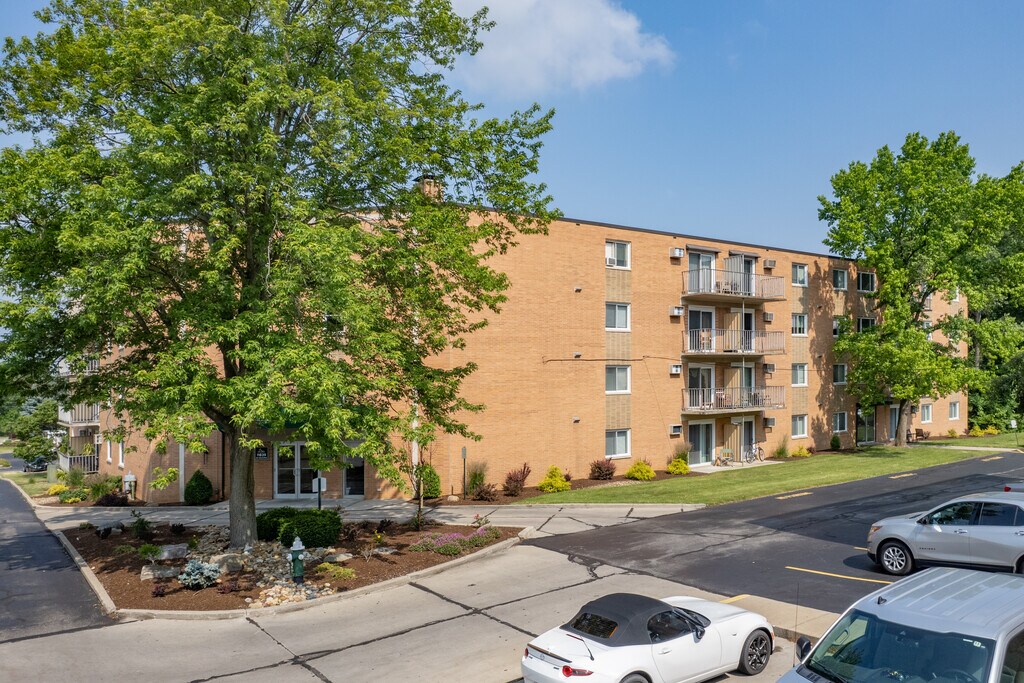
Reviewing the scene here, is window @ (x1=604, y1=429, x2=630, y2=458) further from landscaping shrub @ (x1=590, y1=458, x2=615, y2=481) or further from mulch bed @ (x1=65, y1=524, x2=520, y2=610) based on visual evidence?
mulch bed @ (x1=65, y1=524, x2=520, y2=610)

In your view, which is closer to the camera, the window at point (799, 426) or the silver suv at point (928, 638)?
the silver suv at point (928, 638)

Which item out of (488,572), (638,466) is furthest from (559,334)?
(488,572)

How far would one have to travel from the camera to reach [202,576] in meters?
14.3

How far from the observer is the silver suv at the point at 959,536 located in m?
12.7

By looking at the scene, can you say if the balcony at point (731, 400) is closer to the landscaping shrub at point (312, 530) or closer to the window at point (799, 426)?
the window at point (799, 426)

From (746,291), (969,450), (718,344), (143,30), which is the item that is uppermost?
(143,30)

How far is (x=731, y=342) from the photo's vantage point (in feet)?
112

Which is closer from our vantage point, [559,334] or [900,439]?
[559,334]

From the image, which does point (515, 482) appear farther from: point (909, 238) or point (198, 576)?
point (909, 238)

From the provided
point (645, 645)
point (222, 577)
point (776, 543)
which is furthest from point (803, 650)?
point (222, 577)

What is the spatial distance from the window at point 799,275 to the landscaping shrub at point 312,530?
29670 millimetres

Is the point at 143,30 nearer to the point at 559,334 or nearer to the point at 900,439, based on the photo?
the point at 559,334

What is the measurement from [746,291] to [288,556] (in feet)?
85.1

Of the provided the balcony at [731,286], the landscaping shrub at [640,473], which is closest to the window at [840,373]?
the balcony at [731,286]
